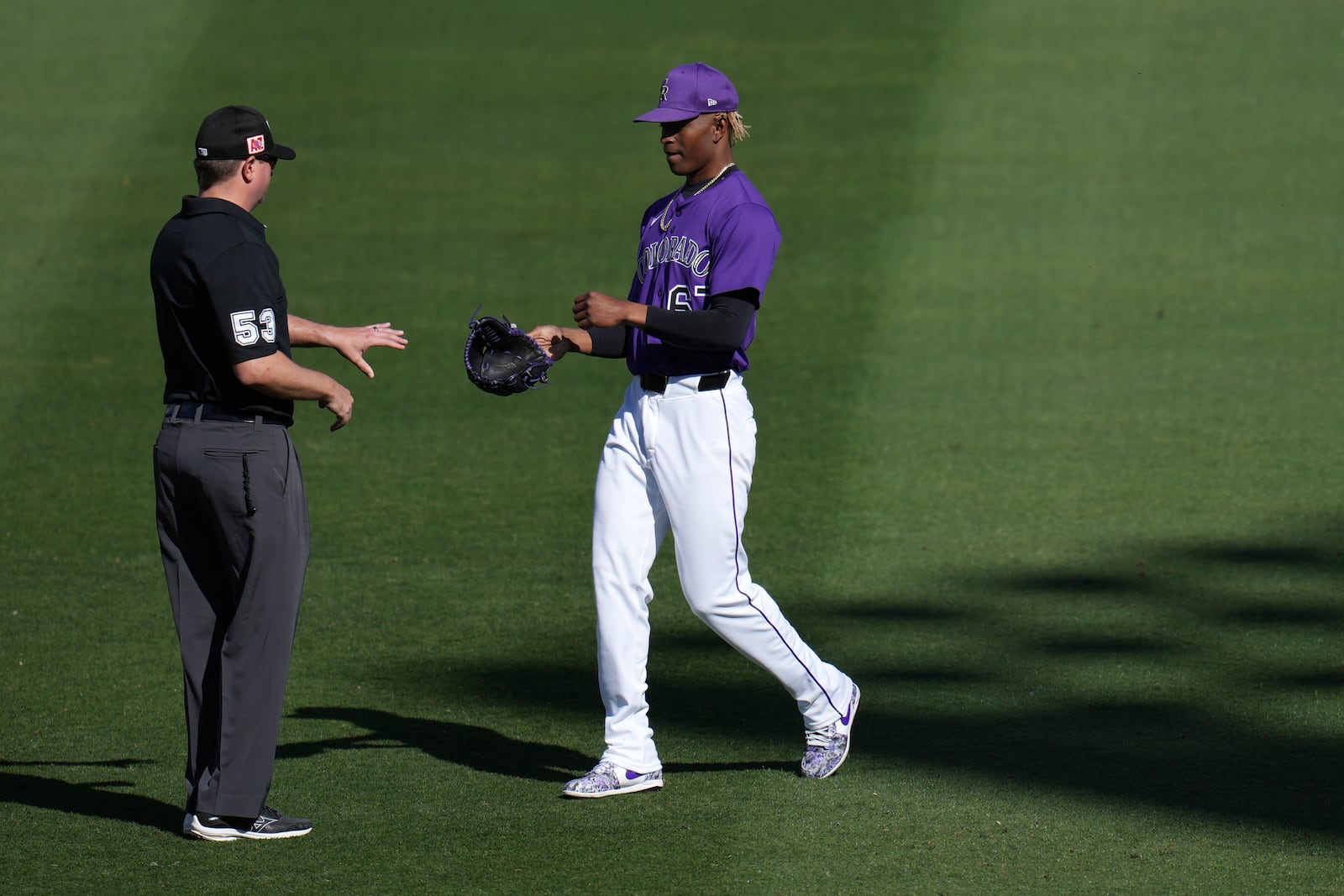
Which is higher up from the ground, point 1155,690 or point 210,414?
point 210,414

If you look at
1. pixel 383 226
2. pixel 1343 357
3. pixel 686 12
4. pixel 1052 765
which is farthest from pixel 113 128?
pixel 1052 765

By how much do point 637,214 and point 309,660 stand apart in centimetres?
865

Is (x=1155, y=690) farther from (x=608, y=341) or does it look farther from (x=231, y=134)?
(x=231, y=134)

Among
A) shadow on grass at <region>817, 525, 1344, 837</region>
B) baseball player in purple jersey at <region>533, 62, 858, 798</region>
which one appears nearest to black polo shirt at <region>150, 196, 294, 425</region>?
baseball player in purple jersey at <region>533, 62, 858, 798</region>

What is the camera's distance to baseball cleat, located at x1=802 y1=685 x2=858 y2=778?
17.6 feet

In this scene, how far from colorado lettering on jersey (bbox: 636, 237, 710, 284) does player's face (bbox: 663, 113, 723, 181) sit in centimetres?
20

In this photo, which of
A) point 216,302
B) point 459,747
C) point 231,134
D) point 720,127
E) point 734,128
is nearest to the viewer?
point 216,302

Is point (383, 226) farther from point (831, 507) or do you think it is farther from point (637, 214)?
point (831, 507)

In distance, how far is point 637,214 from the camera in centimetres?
1481

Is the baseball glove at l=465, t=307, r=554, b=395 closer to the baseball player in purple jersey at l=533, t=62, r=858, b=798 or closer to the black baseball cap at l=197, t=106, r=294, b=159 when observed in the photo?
the baseball player in purple jersey at l=533, t=62, r=858, b=798

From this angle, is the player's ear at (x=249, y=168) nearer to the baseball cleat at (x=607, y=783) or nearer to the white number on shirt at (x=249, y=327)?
the white number on shirt at (x=249, y=327)

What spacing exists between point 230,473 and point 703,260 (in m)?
1.48

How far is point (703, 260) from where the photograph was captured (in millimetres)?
5219

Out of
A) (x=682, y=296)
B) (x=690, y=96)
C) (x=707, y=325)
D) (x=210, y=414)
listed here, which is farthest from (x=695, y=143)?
(x=210, y=414)
